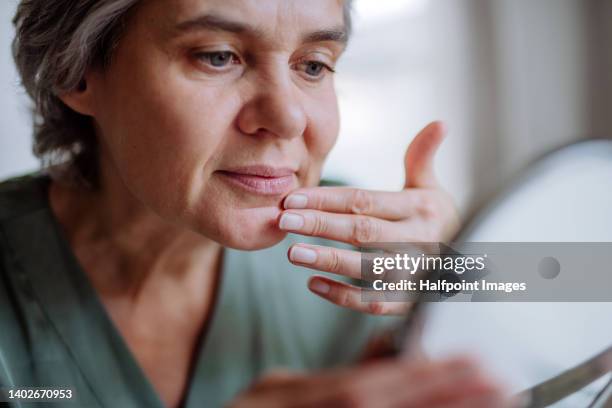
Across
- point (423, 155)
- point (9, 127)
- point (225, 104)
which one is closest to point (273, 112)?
point (225, 104)

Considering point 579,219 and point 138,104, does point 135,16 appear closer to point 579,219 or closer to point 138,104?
point 138,104

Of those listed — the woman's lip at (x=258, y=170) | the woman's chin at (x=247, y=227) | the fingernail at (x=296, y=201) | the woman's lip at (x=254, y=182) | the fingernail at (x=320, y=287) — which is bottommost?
the fingernail at (x=320, y=287)

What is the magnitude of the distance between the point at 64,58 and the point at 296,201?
277 mm

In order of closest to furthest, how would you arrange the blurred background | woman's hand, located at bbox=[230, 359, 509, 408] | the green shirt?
woman's hand, located at bbox=[230, 359, 509, 408] < the green shirt < the blurred background

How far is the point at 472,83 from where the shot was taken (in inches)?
49.8

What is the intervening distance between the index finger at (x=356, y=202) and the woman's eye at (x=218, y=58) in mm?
137

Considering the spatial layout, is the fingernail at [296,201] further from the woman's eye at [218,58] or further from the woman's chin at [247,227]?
the woman's eye at [218,58]

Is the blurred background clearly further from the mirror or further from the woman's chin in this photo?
the mirror

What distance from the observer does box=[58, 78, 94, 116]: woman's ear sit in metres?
0.62

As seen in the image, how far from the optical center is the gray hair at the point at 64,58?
0.56 meters

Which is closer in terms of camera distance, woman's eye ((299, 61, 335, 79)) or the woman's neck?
woman's eye ((299, 61, 335, 79))

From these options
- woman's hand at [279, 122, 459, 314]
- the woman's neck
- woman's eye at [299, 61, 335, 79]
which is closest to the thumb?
woman's hand at [279, 122, 459, 314]

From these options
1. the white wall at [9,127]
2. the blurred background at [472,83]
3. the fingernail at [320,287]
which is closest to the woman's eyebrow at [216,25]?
the fingernail at [320,287]

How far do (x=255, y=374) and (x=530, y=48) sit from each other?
2.95 ft
